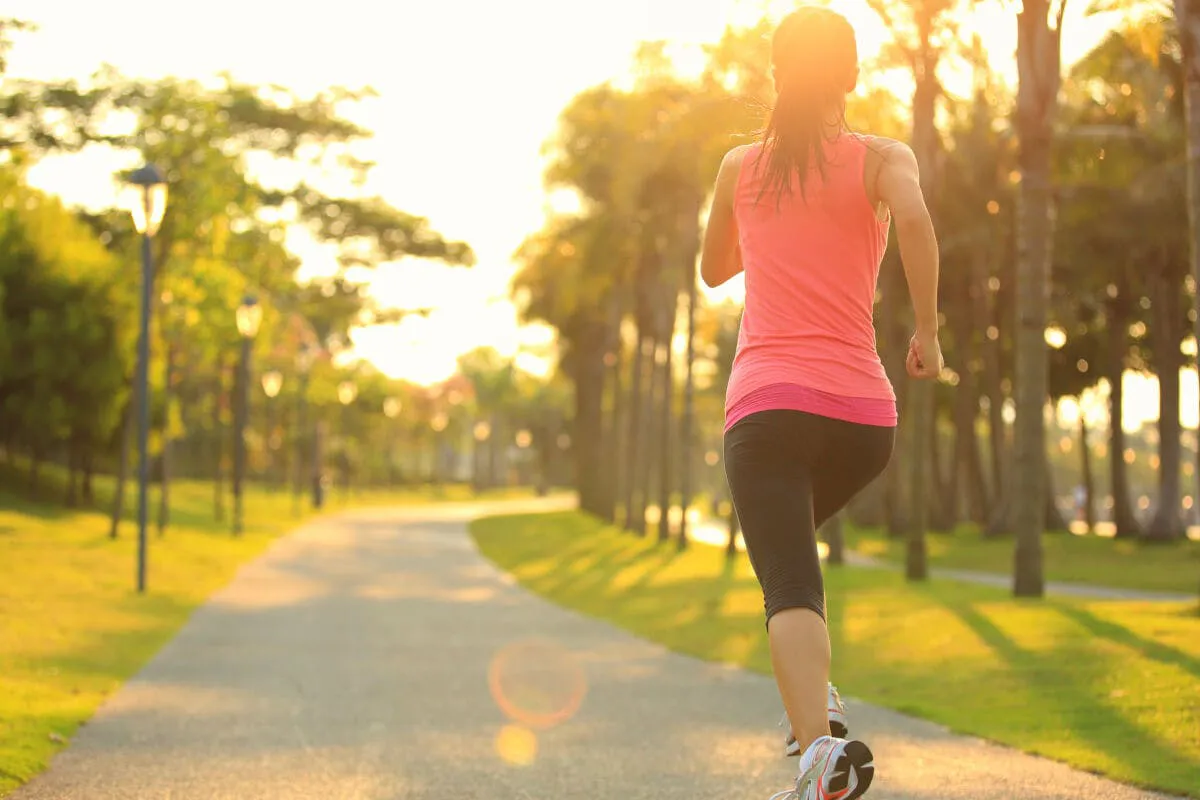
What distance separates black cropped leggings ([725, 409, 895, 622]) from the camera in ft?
12.8

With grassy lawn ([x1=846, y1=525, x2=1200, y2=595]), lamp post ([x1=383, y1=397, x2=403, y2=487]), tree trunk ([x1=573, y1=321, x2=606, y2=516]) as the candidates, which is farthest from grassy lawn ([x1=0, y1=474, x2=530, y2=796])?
lamp post ([x1=383, y1=397, x2=403, y2=487])

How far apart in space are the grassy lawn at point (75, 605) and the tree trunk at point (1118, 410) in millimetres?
19369

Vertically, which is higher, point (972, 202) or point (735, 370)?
point (972, 202)

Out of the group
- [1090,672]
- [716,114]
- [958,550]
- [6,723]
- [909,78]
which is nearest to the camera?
[6,723]

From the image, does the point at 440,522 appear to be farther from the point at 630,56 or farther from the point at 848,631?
the point at 848,631

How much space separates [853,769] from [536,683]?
6.72 m

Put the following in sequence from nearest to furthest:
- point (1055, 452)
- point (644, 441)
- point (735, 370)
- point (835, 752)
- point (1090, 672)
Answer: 1. point (835, 752)
2. point (735, 370)
3. point (1090, 672)
4. point (644, 441)
5. point (1055, 452)

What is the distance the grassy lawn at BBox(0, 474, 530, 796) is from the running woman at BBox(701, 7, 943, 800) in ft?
11.4

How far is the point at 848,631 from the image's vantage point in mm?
14070

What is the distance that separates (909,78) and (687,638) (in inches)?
365

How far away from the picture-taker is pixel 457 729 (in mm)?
8016

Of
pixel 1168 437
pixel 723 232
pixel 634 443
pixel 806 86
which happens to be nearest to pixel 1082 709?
pixel 723 232

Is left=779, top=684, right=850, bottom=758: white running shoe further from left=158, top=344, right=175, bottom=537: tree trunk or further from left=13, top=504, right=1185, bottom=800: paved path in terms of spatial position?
left=158, top=344, right=175, bottom=537: tree trunk

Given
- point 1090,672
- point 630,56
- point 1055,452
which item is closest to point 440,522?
point 630,56
